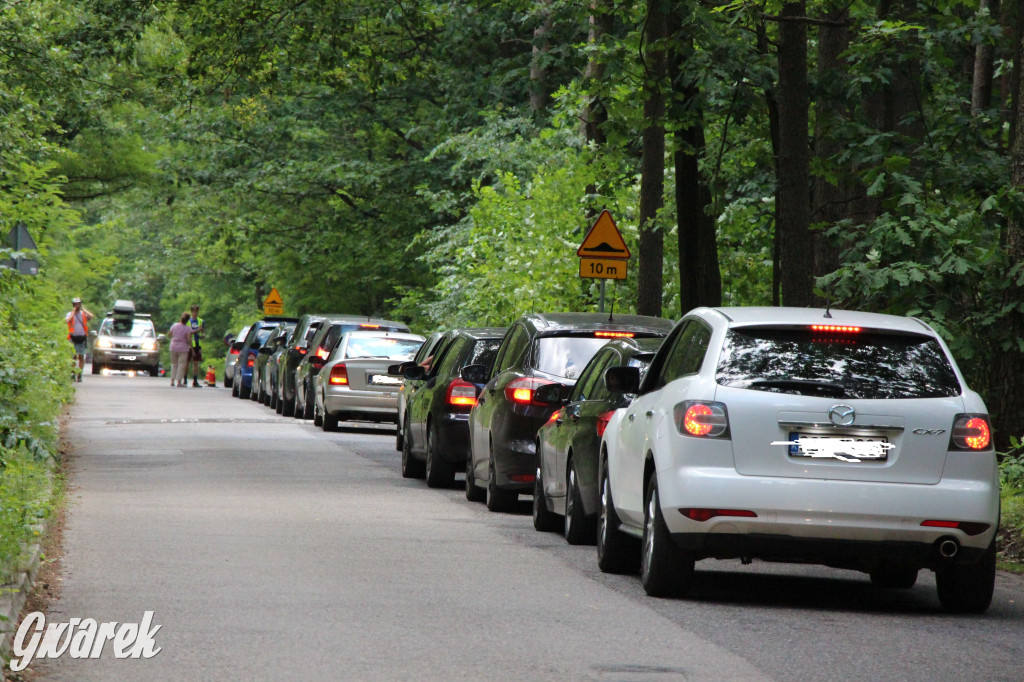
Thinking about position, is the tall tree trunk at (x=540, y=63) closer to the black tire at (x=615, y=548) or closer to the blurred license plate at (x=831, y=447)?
the black tire at (x=615, y=548)

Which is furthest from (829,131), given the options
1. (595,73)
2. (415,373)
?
(595,73)

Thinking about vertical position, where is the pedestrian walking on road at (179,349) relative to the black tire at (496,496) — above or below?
above

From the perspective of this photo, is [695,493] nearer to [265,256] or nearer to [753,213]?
[753,213]

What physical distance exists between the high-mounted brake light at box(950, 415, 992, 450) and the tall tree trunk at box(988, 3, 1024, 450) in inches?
219

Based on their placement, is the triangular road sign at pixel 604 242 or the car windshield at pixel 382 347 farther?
the car windshield at pixel 382 347

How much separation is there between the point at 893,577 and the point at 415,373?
9.18 metres

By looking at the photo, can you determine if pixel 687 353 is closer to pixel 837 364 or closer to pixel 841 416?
pixel 837 364

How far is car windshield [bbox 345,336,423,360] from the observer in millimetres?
28266

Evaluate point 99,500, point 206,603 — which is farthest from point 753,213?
point 206,603

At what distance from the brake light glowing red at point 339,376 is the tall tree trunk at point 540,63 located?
5.56m

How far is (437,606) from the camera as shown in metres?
9.71

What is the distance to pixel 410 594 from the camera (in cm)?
1016

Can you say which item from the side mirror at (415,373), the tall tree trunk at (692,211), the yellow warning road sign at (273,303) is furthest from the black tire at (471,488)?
the yellow warning road sign at (273,303)

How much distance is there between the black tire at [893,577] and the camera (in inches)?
453
